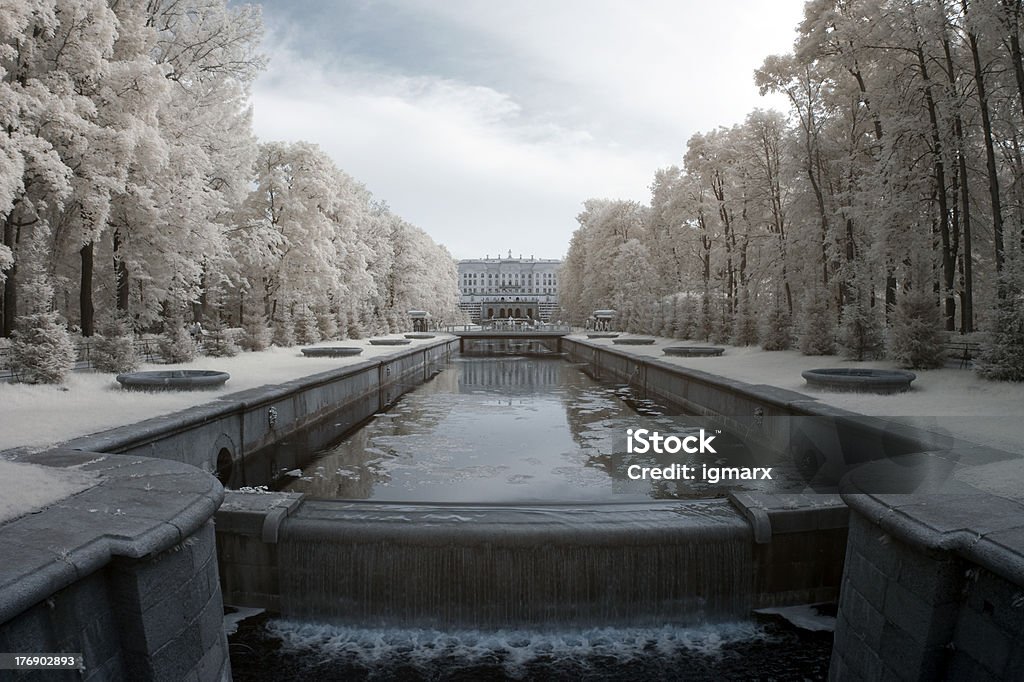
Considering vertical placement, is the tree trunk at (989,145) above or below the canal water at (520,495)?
above

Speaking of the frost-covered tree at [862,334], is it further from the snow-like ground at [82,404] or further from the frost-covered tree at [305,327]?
the frost-covered tree at [305,327]

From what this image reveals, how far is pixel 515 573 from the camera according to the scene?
19.6 feet

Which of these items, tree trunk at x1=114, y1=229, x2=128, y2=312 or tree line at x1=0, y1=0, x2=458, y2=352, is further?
tree trunk at x1=114, y1=229, x2=128, y2=312

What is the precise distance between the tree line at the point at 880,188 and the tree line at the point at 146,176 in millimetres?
20051

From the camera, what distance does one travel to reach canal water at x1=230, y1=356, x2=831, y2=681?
5.30m

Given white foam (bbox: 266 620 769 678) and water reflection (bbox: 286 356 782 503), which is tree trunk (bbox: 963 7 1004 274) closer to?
water reflection (bbox: 286 356 782 503)

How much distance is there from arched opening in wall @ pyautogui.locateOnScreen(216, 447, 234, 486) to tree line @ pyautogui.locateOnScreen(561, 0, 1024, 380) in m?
14.3

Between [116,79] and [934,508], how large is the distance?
838 inches

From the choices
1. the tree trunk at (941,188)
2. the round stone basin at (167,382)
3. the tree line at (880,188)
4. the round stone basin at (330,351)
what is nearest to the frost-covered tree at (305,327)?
the round stone basin at (330,351)

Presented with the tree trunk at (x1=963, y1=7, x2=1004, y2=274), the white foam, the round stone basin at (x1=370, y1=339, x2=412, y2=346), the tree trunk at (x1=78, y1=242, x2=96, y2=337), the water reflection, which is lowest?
the white foam

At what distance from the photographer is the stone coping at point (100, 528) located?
297 centimetres

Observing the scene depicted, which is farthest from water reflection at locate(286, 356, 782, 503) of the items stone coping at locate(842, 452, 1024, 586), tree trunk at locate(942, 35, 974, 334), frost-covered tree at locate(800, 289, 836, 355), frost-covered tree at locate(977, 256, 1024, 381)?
tree trunk at locate(942, 35, 974, 334)

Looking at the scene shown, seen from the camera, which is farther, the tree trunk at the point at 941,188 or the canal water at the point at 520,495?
the tree trunk at the point at 941,188

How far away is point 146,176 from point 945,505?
20712 mm
